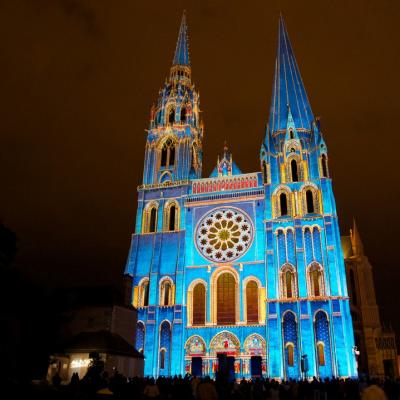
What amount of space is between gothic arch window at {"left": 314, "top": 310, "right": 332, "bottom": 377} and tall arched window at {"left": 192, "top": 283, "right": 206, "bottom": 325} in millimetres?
9506

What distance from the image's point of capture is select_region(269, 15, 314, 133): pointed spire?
145 ft

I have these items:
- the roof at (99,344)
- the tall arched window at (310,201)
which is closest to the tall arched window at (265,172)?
the tall arched window at (310,201)

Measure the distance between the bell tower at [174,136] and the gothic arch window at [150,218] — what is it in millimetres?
2681

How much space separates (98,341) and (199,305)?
1355cm

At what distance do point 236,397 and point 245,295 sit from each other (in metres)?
23.0

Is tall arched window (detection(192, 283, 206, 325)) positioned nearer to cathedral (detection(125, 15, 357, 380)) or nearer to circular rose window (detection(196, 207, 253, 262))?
cathedral (detection(125, 15, 357, 380))

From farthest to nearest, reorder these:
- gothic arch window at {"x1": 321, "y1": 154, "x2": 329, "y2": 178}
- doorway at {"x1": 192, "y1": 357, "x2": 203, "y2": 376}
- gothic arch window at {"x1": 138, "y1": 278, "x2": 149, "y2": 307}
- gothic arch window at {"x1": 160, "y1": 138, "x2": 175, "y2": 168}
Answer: gothic arch window at {"x1": 160, "y1": 138, "x2": 175, "y2": 168}, gothic arch window at {"x1": 321, "y1": 154, "x2": 329, "y2": 178}, gothic arch window at {"x1": 138, "y1": 278, "x2": 149, "y2": 307}, doorway at {"x1": 192, "y1": 357, "x2": 203, "y2": 376}

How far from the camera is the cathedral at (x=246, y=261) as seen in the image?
3378cm

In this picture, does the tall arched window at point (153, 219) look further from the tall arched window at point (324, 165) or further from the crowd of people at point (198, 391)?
the crowd of people at point (198, 391)

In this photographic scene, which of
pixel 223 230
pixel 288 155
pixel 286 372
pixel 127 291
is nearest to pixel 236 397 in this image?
pixel 286 372

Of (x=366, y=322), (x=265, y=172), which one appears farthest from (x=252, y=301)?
(x=366, y=322)

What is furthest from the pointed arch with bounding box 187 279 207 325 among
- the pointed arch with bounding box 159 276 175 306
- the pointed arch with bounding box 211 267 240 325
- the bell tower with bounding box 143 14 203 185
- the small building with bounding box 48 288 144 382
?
the bell tower with bounding box 143 14 203 185

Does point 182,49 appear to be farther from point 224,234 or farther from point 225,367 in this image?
point 225,367

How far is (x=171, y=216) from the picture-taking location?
42562 millimetres
